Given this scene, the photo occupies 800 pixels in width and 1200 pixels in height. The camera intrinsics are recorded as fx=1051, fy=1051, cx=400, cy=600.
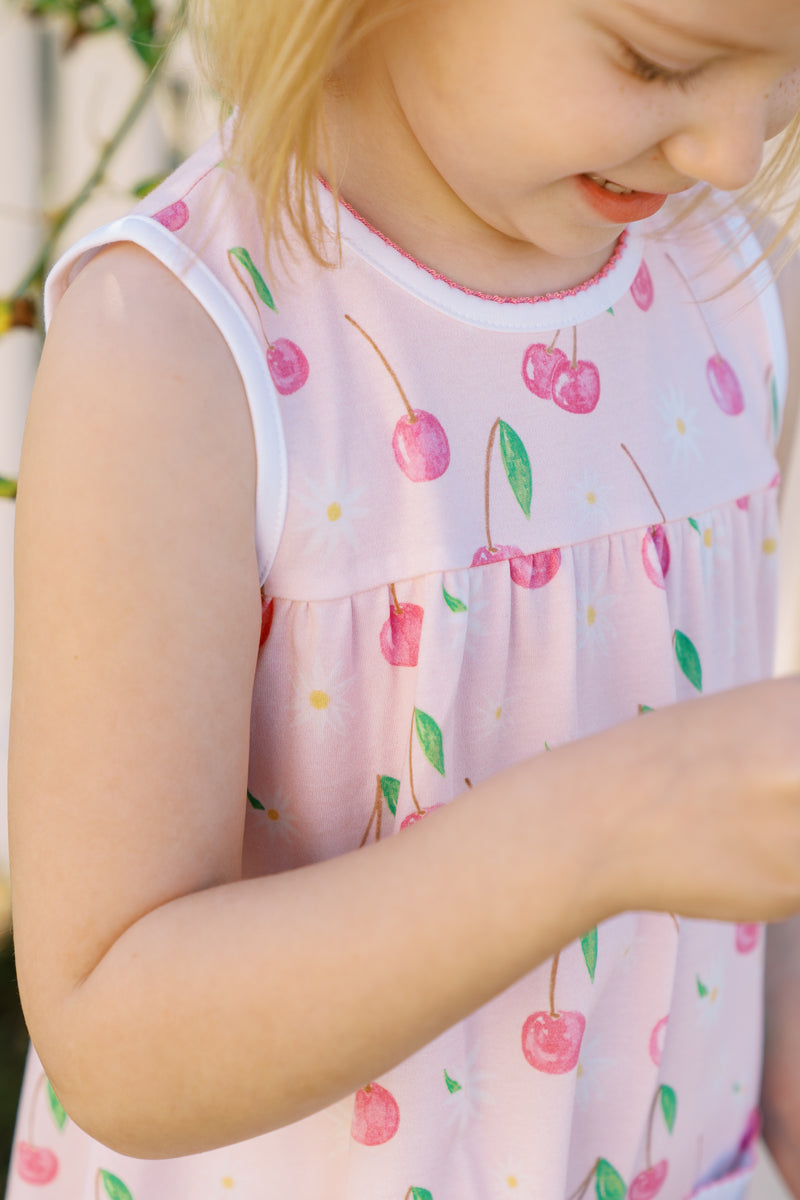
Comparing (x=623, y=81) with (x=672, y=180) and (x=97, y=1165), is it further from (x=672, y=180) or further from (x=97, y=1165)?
(x=97, y=1165)

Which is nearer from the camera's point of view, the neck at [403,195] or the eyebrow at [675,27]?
the eyebrow at [675,27]

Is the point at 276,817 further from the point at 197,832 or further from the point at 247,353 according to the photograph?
the point at 247,353

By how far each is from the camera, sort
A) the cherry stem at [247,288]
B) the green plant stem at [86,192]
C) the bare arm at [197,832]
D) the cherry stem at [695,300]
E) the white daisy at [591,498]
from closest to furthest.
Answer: the bare arm at [197,832], the cherry stem at [247,288], the white daisy at [591,498], the cherry stem at [695,300], the green plant stem at [86,192]

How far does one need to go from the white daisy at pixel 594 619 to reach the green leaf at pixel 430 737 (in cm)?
11

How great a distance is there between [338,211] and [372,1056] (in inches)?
15.3

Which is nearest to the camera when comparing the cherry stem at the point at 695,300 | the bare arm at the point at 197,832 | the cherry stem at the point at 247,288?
the bare arm at the point at 197,832

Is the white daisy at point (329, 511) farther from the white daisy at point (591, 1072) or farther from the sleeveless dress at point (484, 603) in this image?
the white daisy at point (591, 1072)

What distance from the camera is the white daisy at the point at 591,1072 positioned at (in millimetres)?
623

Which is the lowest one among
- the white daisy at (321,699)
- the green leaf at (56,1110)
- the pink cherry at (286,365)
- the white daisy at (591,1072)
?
the green leaf at (56,1110)

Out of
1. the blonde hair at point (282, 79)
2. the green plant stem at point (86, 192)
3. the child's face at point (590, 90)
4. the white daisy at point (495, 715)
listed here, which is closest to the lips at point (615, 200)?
the child's face at point (590, 90)

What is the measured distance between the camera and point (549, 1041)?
580mm

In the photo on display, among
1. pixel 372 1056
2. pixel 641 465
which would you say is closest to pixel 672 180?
pixel 641 465

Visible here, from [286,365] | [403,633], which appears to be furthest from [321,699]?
[286,365]

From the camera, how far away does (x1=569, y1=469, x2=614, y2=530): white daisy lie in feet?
1.94
